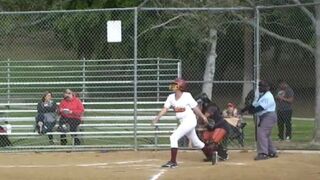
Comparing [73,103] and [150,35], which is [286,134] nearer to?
[73,103]

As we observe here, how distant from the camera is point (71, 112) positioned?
17.2 metres

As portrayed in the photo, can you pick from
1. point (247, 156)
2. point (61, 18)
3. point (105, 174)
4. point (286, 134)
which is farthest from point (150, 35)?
point (105, 174)

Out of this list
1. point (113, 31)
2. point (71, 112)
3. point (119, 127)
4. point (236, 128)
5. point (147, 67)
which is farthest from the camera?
point (147, 67)

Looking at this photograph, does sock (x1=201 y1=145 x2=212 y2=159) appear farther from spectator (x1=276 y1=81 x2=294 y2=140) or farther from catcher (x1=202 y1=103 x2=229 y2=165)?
spectator (x1=276 y1=81 x2=294 y2=140)

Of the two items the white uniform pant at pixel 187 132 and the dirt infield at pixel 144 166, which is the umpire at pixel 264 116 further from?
the white uniform pant at pixel 187 132

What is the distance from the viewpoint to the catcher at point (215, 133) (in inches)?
586

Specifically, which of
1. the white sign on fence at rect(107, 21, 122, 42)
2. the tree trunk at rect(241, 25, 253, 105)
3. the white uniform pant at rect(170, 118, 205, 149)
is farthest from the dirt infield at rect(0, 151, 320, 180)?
the tree trunk at rect(241, 25, 253, 105)

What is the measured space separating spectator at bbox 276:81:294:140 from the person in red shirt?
15.9ft

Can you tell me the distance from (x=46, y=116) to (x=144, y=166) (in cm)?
398

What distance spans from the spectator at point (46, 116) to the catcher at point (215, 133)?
4063mm

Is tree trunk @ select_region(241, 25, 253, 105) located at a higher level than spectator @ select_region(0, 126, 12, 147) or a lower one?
higher

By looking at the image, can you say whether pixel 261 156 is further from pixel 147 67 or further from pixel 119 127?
pixel 147 67

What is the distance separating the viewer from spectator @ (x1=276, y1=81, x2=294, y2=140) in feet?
61.0

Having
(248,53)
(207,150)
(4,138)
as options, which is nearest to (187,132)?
(207,150)
